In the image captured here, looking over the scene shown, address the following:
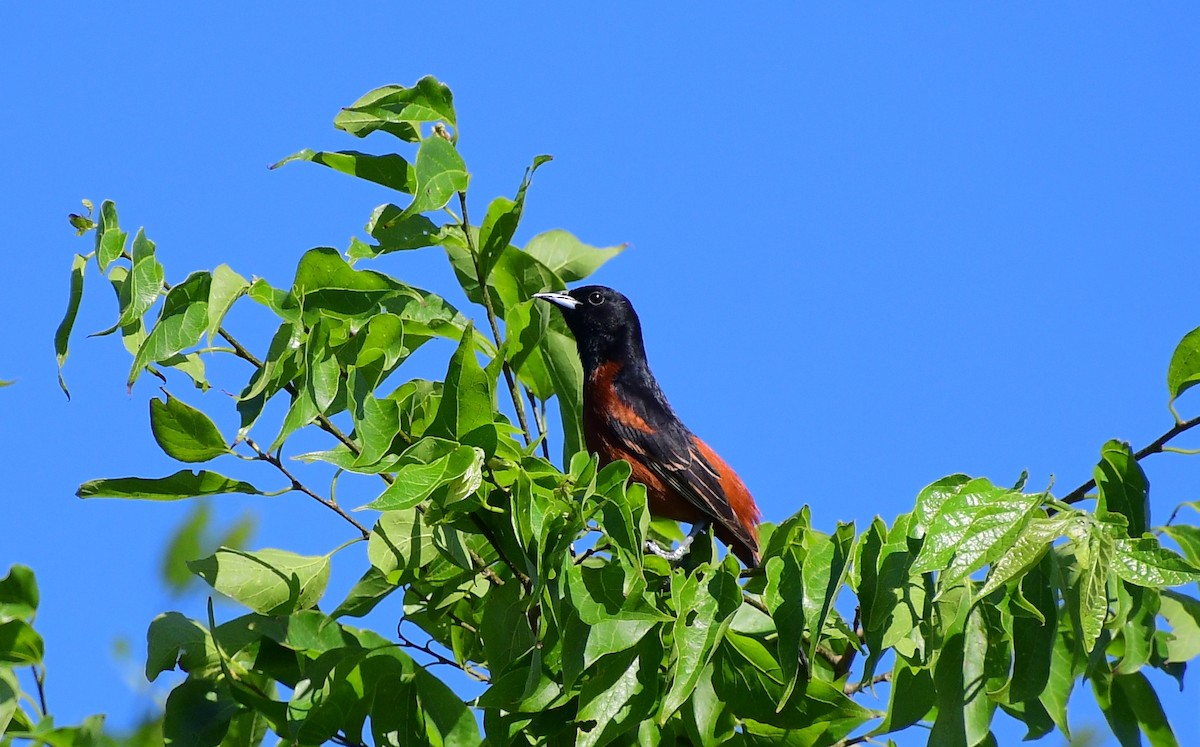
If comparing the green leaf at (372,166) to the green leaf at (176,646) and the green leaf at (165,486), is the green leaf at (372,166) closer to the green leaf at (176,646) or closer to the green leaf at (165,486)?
the green leaf at (165,486)

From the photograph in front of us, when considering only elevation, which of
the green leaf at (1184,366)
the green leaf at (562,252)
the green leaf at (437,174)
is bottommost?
the green leaf at (1184,366)

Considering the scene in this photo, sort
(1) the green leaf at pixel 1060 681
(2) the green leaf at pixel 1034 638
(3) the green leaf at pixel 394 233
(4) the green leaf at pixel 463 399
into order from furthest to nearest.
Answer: (3) the green leaf at pixel 394 233, (1) the green leaf at pixel 1060 681, (4) the green leaf at pixel 463 399, (2) the green leaf at pixel 1034 638

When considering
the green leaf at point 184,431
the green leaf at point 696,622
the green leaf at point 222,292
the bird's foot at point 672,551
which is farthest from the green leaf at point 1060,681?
the green leaf at point 222,292

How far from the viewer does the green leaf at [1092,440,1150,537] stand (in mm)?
2406

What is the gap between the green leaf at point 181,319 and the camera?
2770 millimetres

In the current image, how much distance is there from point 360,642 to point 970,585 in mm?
1411

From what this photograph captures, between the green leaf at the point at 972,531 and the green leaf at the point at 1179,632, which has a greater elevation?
the green leaf at the point at 1179,632

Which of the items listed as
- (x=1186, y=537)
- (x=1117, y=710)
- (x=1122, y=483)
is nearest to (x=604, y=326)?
(x=1117, y=710)

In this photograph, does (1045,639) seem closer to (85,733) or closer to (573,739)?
(573,739)

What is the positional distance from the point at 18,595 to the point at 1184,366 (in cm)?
268

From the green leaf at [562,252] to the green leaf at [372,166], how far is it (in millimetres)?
750

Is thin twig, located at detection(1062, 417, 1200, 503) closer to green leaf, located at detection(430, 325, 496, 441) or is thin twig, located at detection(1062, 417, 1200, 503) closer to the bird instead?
green leaf, located at detection(430, 325, 496, 441)

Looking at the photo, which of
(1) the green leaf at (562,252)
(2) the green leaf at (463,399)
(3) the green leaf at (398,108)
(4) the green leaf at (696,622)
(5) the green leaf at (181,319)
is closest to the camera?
(4) the green leaf at (696,622)

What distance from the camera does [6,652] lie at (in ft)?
9.55
